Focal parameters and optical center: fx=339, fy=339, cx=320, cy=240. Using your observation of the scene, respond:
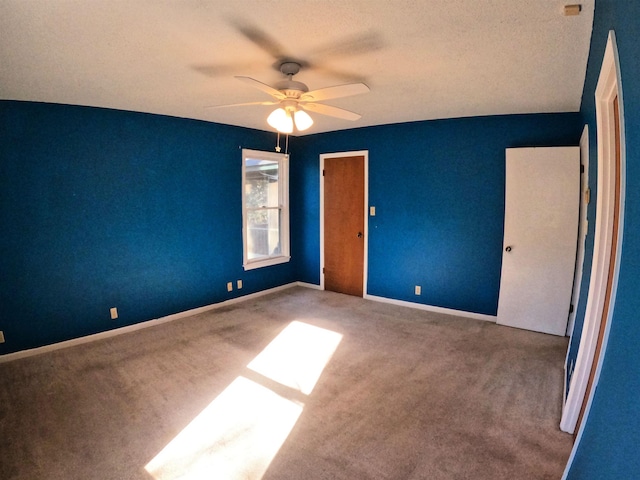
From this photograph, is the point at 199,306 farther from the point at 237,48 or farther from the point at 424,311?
the point at 237,48

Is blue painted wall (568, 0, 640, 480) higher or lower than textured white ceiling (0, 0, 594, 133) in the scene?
lower

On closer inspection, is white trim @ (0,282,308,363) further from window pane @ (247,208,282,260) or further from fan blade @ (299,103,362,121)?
fan blade @ (299,103,362,121)

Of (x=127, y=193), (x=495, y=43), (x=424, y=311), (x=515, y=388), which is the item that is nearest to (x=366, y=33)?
(x=495, y=43)

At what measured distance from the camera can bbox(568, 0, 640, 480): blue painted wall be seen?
843mm

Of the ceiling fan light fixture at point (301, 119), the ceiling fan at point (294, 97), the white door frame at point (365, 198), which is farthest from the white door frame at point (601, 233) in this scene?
the white door frame at point (365, 198)

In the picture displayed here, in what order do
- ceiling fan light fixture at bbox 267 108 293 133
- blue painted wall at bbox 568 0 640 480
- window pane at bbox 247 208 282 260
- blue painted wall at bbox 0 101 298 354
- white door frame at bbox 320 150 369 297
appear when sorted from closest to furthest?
1. blue painted wall at bbox 568 0 640 480
2. ceiling fan light fixture at bbox 267 108 293 133
3. blue painted wall at bbox 0 101 298 354
4. white door frame at bbox 320 150 369 297
5. window pane at bbox 247 208 282 260

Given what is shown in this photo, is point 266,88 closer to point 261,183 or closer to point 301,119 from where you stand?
point 301,119

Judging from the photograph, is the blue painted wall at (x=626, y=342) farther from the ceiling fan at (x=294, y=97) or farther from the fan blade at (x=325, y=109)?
the fan blade at (x=325, y=109)

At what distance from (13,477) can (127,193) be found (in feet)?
8.74

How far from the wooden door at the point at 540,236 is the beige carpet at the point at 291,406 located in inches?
12.9

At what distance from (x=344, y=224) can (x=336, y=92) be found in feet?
10.1

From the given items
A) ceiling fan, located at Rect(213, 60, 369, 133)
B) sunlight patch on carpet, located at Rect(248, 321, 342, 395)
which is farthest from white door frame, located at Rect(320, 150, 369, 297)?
ceiling fan, located at Rect(213, 60, 369, 133)

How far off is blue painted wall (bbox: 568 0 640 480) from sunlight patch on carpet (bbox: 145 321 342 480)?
1587 millimetres

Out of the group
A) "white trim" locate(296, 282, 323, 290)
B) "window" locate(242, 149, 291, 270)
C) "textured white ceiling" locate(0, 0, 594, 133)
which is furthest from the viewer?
"white trim" locate(296, 282, 323, 290)
